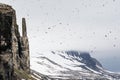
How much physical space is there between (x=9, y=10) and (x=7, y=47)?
11.3ft

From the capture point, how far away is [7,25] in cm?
3853

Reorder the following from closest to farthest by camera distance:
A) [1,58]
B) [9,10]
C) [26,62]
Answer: [1,58] → [9,10] → [26,62]

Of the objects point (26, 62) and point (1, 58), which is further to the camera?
point (26, 62)

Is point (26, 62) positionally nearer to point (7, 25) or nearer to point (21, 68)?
point (21, 68)

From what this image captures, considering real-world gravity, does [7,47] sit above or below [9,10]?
below

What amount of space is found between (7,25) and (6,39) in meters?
1.03

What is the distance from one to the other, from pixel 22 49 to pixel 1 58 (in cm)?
14841

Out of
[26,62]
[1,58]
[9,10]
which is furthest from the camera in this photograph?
[26,62]

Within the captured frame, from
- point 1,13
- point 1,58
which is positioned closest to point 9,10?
point 1,13

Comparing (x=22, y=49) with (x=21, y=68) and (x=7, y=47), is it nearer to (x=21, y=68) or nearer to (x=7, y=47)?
(x=21, y=68)

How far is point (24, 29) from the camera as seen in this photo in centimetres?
19475

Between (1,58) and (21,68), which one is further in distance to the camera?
(21,68)

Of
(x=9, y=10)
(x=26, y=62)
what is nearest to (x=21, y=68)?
(x=26, y=62)

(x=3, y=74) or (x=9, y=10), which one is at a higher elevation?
(x=9, y=10)
